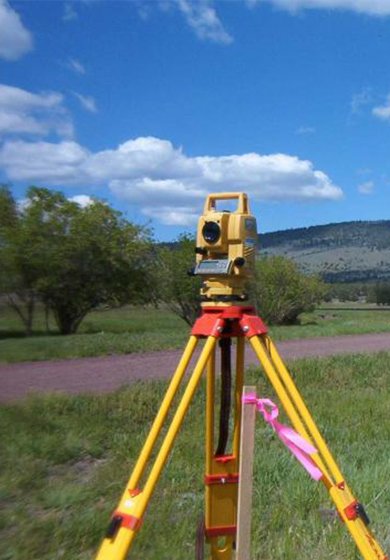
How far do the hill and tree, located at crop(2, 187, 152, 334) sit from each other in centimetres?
8047

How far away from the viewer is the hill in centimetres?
11569

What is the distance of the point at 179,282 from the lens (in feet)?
108

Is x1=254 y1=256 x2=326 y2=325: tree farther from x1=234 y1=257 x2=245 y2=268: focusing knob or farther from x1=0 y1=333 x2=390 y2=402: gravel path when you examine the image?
x1=234 y1=257 x2=245 y2=268: focusing knob

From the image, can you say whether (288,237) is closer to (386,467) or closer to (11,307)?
(11,307)

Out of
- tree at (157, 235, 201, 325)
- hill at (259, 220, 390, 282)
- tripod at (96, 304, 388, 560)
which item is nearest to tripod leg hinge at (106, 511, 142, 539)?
tripod at (96, 304, 388, 560)

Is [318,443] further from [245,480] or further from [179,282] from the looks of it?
[179,282]

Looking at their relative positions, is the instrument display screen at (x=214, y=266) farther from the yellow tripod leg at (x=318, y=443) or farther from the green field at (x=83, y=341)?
the green field at (x=83, y=341)

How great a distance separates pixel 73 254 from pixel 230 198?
2373cm

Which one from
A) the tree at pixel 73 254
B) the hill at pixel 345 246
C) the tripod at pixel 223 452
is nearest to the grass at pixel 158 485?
the tripod at pixel 223 452

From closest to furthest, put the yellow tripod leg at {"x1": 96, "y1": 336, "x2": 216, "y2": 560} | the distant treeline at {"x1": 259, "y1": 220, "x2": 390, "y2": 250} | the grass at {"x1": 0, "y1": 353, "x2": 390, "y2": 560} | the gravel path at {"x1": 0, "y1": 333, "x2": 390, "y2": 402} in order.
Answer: the yellow tripod leg at {"x1": 96, "y1": 336, "x2": 216, "y2": 560} < the grass at {"x1": 0, "y1": 353, "x2": 390, "y2": 560} < the gravel path at {"x1": 0, "y1": 333, "x2": 390, "y2": 402} < the distant treeline at {"x1": 259, "y1": 220, "x2": 390, "y2": 250}

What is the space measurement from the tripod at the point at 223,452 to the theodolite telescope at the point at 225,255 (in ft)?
0.20

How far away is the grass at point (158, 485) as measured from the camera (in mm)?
3754

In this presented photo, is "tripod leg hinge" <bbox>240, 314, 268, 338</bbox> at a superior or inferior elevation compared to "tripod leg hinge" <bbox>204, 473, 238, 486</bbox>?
superior

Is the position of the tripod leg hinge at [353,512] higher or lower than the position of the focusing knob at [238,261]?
lower
